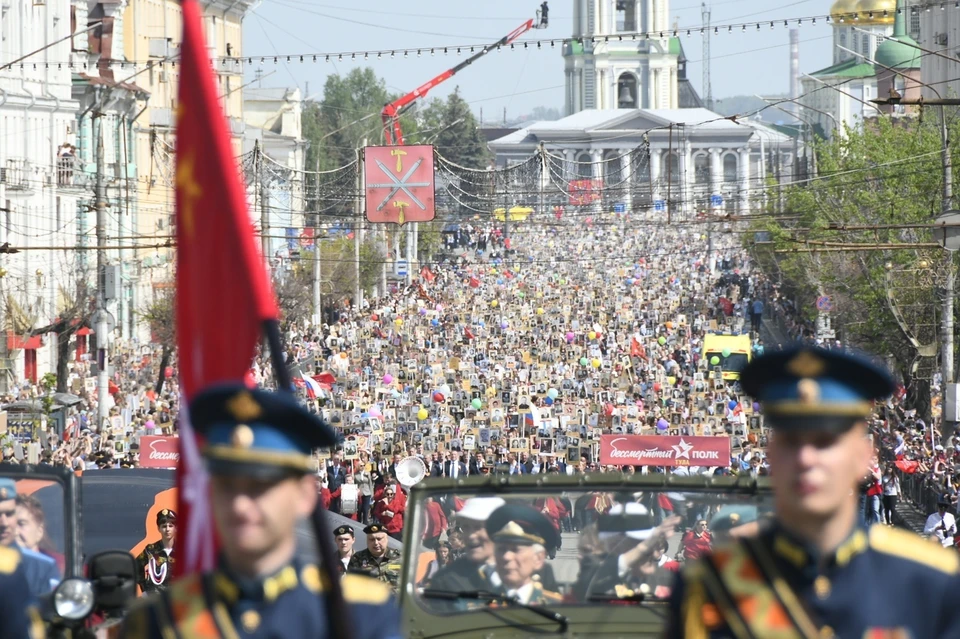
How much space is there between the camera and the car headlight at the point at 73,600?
509 cm

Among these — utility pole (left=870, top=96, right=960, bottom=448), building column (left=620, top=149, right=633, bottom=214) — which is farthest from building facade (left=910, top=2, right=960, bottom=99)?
utility pole (left=870, top=96, right=960, bottom=448)

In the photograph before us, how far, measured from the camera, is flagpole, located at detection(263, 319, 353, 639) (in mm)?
3621

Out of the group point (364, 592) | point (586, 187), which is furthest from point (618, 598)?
point (586, 187)

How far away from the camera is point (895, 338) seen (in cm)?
4278

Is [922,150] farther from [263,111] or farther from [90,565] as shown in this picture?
[263,111]

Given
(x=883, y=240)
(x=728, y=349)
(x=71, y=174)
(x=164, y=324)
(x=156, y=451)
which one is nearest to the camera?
(x=156, y=451)

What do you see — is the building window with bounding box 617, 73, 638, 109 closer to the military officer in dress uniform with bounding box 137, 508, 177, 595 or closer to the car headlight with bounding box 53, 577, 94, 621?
the military officer in dress uniform with bounding box 137, 508, 177, 595

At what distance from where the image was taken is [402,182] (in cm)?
3472

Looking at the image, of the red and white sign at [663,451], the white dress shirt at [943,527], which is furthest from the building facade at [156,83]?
the white dress shirt at [943,527]

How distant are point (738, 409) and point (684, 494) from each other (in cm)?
2710

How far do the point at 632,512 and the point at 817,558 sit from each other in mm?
3035

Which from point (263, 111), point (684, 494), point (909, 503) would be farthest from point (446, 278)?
point (684, 494)

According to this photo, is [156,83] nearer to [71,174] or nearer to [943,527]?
[71,174]

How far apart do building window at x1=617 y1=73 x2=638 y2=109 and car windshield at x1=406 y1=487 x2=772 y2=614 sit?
180 meters
